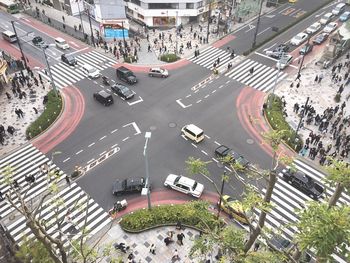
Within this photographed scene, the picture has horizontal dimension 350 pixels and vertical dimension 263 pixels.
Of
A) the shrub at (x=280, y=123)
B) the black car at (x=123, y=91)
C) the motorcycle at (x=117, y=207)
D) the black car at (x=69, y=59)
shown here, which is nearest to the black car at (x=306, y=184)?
the shrub at (x=280, y=123)

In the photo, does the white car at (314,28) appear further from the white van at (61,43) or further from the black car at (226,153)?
the white van at (61,43)

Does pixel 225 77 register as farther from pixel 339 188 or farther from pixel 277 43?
pixel 339 188

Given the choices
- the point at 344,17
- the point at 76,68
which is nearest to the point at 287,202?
the point at 76,68

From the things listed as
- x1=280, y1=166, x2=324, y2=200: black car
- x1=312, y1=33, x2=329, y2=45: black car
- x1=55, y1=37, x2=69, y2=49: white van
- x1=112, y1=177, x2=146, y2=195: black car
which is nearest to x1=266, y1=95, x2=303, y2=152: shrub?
x1=280, y1=166, x2=324, y2=200: black car

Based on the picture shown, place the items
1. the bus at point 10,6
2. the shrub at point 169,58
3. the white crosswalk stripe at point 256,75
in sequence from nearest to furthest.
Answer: the white crosswalk stripe at point 256,75, the shrub at point 169,58, the bus at point 10,6

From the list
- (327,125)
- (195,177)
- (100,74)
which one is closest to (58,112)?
(100,74)

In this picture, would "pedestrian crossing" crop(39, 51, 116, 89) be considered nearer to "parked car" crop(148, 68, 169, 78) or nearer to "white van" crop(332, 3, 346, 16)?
"parked car" crop(148, 68, 169, 78)
